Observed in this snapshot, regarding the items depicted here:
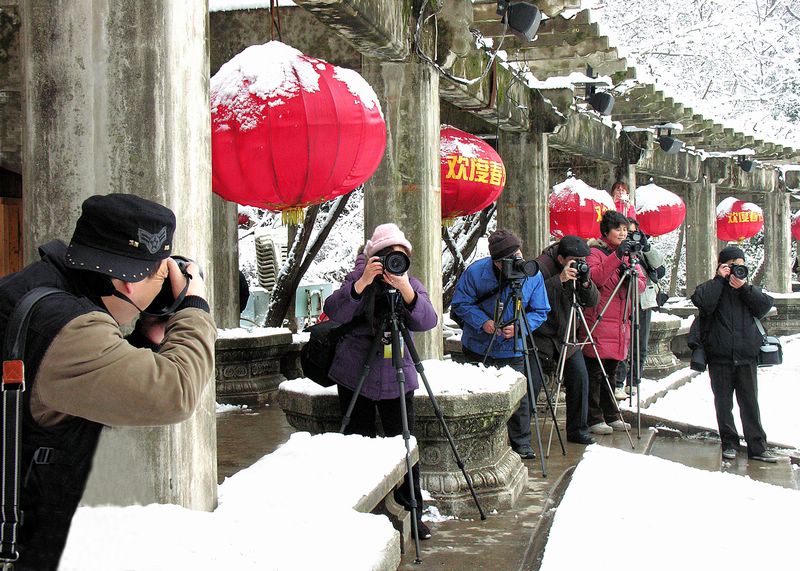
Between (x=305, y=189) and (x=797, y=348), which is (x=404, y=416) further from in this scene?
(x=797, y=348)

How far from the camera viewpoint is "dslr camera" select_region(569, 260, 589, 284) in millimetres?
7156

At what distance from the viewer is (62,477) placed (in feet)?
7.00

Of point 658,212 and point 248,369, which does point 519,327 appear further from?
point 658,212

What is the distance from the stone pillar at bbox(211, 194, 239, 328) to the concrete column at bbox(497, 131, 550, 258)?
3102mm

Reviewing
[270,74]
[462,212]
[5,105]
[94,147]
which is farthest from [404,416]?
[5,105]

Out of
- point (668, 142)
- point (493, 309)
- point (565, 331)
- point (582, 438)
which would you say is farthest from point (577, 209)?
point (493, 309)

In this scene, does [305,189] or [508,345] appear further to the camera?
[508,345]

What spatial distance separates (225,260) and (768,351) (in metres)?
4.73

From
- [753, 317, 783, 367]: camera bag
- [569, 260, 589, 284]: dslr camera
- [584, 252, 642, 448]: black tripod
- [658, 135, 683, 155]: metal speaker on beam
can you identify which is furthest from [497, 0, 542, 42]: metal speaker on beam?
[658, 135, 683, 155]: metal speaker on beam

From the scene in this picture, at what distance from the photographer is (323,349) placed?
5.04 meters

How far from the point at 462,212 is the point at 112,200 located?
582 cm

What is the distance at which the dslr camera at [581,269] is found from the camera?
7.16 m

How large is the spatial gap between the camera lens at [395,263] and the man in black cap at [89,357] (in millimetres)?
2230

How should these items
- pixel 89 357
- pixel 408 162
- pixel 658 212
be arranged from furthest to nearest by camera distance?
pixel 658 212 < pixel 408 162 < pixel 89 357
